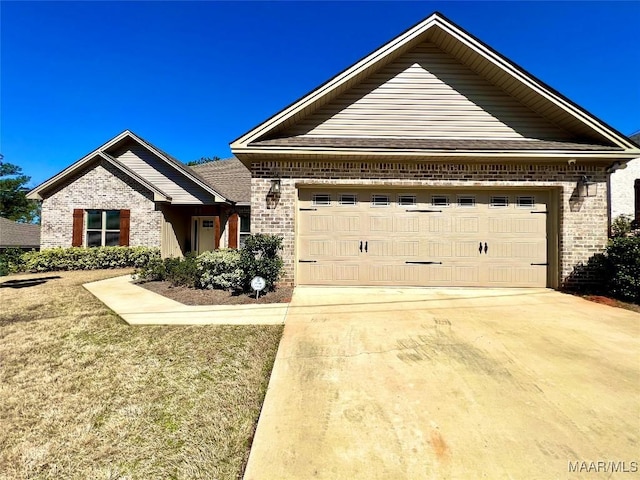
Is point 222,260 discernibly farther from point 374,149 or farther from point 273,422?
point 273,422

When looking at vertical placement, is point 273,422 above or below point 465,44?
below

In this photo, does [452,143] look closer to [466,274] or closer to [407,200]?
[407,200]

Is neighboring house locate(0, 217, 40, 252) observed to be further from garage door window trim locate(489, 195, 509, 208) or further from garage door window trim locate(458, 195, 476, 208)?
garage door window trim locate(489, 195, 509, 208)

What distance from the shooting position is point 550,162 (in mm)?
7195

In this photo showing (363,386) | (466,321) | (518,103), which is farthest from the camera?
(518,103)

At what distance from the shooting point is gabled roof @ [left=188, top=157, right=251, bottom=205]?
559 inches

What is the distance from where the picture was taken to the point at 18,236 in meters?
25.2

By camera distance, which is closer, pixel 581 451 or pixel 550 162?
pixel 581 451

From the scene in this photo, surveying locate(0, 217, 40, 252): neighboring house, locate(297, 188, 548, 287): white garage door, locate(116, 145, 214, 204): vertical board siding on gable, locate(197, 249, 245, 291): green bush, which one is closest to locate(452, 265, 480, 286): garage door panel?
locate(297, 188, 548, 287): white garage door

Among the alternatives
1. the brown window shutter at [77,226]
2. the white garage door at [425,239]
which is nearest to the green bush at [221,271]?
the white garage door at [425,239]

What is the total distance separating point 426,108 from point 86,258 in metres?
14.3

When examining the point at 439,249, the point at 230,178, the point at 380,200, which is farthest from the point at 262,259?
the point at 230,178

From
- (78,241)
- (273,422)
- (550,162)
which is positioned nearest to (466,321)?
(273,422)

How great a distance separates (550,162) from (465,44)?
12.0 ft
